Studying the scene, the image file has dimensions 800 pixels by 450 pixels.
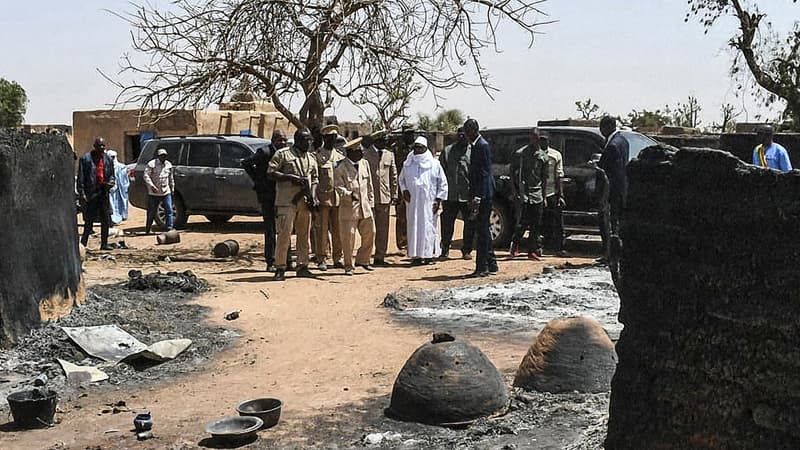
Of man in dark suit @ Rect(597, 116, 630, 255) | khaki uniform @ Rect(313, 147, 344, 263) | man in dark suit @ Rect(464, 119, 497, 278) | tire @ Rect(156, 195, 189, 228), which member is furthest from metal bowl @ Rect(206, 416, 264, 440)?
tire @ Rect(156, 195, 189, 228)

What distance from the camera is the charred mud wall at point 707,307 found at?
3.81m

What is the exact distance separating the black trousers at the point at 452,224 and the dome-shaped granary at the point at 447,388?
284 inches

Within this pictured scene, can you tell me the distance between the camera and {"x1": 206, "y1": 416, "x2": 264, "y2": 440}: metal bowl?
554 centimetres

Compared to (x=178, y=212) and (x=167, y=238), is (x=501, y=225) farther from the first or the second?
(x=178, y=212)

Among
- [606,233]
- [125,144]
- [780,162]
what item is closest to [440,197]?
[606,233]

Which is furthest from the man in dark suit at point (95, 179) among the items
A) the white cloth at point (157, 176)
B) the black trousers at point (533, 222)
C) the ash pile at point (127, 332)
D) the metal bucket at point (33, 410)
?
the metal bucket at point (33, 410)

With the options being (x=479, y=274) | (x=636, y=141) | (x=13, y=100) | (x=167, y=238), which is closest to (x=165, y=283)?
(x=479, y=274)

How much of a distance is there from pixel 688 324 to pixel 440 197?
885cm

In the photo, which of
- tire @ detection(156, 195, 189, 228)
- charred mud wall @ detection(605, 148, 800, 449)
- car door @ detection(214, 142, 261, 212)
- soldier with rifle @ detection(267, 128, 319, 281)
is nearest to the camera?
charred mud wall @ detection(605, 148, 800, 449)

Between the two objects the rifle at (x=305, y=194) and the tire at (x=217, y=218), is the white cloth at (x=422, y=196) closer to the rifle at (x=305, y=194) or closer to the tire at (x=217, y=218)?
the rifle at (x=305, y=194)

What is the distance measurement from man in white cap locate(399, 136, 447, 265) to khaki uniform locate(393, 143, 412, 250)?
0.96 meters

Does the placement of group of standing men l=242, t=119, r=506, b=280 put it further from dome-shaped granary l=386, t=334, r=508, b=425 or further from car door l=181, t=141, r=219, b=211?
dome-shaped granary l=386, t=334, r=508, b=425

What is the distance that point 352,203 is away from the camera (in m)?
12.2

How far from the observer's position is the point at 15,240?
26.1 ft
